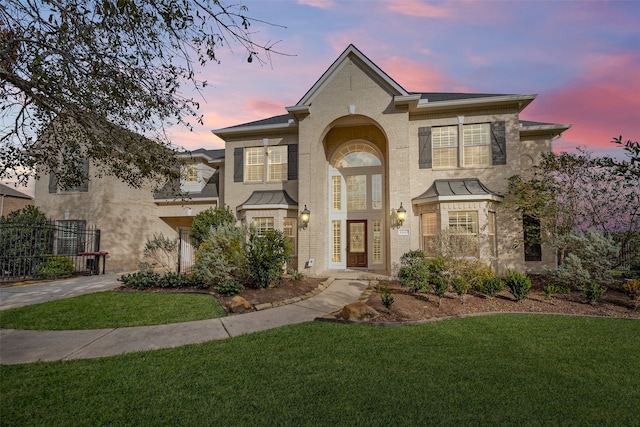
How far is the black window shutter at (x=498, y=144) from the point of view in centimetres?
1295

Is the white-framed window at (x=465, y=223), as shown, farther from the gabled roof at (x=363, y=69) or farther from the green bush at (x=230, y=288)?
the green bush at (x=230, y=288)

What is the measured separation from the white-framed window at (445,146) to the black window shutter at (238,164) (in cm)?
903

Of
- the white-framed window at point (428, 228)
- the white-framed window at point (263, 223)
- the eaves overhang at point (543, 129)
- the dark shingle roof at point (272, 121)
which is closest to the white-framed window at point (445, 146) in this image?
the white-framed window at point (428, 228)

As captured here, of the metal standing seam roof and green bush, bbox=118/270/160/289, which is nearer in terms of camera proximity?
green bush, bbox=118/270/160/289

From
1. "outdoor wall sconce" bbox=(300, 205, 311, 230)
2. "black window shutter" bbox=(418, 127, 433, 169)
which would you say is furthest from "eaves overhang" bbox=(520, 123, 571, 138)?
"outdoor wall sconce" bbox=(300, 205, 311, 230)

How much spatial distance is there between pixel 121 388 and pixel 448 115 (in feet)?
45.9

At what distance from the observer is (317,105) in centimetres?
1398

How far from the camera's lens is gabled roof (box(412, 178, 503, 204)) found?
1208 cm

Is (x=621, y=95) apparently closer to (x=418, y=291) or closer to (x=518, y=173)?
(x=518, y=173)

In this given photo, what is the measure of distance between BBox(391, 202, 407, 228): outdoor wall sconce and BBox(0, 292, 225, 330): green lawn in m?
7.52

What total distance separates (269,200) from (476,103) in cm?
956

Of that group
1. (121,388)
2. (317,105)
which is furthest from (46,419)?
(317,105)

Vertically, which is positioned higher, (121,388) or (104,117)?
(104,117)

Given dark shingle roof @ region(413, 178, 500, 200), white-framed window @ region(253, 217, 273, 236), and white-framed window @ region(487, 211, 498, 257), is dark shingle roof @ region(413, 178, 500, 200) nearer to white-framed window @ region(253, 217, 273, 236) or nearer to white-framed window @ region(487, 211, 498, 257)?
white-framed window @ region(487, 211, 498, 257)
